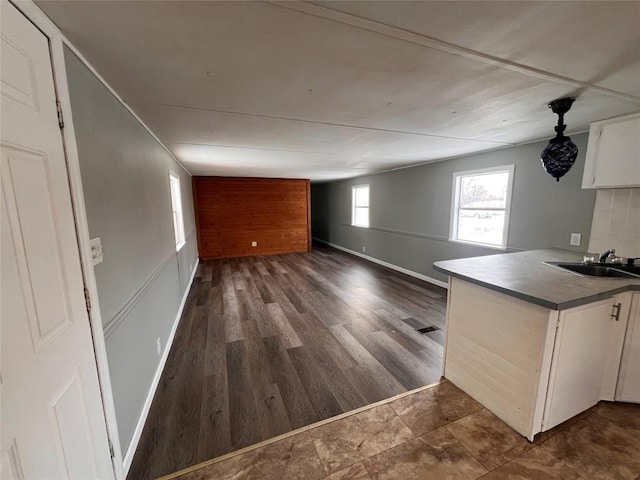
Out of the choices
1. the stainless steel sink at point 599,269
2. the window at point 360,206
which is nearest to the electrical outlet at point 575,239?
the stainless steel sink at point 599,269

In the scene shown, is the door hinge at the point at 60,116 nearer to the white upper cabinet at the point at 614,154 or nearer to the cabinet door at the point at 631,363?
the cabinet door at the point at 631,363

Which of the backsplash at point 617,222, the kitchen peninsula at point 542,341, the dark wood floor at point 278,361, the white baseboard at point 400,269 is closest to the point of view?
the kitchen peninsula at point 542,341

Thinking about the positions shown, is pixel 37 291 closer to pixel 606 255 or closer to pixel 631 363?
pixel 631 363

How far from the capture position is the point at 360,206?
6871 millimetres

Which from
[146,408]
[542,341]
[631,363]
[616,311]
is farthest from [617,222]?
[146,408]

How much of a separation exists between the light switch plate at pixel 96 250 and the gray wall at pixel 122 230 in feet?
0.11

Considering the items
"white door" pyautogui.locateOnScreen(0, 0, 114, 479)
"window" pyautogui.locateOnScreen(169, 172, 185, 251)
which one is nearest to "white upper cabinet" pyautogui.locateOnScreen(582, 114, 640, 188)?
"white door" pyautogui.locateOnScreen(0, 0, 114, 479)

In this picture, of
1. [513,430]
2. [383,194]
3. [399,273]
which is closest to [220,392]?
[513,430]

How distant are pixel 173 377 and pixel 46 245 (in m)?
1.70

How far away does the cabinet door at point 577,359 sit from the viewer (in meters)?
1.49

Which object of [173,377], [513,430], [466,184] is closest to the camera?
[513,430]

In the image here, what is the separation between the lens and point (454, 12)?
3.17ft

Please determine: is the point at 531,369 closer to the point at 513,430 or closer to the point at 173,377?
the point at 513,430

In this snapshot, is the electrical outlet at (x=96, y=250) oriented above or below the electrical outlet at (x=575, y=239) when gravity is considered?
above
